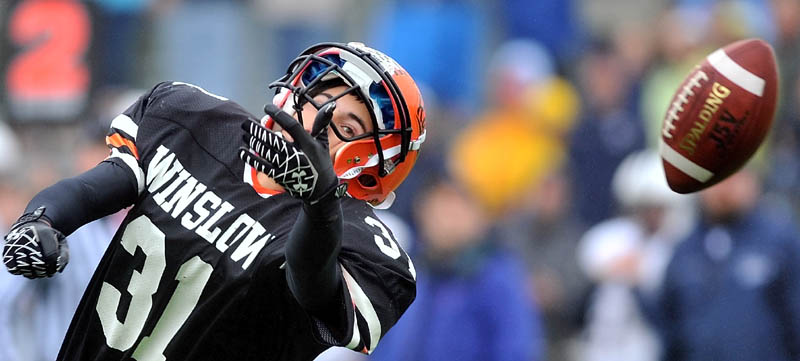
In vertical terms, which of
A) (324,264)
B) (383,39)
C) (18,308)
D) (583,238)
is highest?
(324,264)

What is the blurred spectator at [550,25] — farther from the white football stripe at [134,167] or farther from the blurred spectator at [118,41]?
the white football stripe at [134,167]

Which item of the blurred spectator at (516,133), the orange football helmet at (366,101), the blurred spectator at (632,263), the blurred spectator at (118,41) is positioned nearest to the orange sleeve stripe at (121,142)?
the orange football helmet at (366,101)

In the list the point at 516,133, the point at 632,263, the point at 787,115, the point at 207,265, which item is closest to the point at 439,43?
the point at 516,133

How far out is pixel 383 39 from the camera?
1004 centimetres

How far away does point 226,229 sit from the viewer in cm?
365

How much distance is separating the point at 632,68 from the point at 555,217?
4.99 ft

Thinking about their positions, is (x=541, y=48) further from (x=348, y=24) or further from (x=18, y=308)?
(x=18, y=308)

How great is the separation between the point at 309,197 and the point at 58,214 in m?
0.76

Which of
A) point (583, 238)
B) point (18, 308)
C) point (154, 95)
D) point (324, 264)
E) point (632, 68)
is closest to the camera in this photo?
point (324, 264)

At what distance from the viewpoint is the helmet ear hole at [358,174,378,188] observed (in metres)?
3.88

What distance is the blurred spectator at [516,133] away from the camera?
31.4 feet

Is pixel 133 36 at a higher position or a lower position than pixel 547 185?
higher

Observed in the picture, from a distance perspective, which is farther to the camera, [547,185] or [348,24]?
[348,24]

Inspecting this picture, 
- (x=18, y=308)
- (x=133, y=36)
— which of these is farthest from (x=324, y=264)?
(x=133, y=36)
